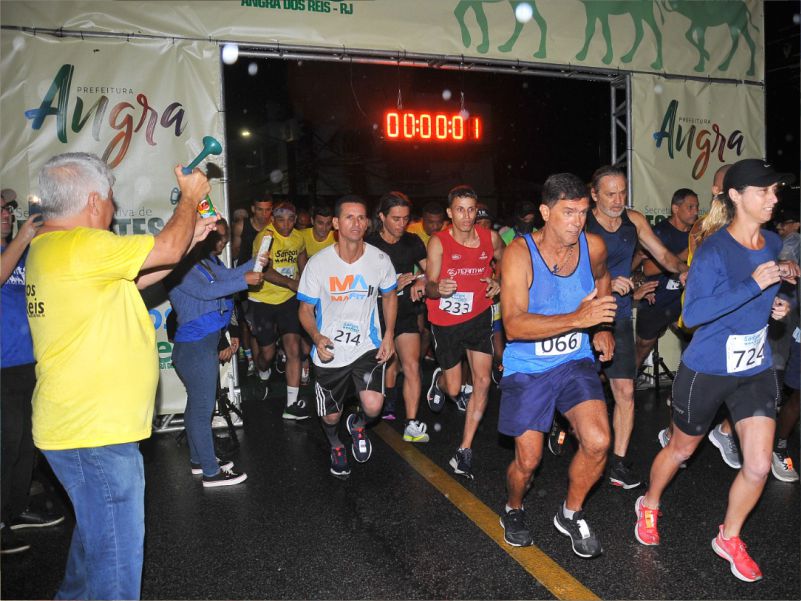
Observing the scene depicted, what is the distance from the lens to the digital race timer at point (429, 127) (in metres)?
9.83

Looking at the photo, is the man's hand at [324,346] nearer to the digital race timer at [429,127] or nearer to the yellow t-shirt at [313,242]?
the yellow t-shirt at [313,242]

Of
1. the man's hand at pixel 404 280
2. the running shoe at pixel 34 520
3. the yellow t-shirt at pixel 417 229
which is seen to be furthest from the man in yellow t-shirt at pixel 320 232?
the running shoe at pixel 34 520

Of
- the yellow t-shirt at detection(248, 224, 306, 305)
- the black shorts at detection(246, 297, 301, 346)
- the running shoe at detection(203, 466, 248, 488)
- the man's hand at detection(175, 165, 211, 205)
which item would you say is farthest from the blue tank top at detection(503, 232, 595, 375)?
the yellow t-shirt at detection(248, 224, 306, 305)

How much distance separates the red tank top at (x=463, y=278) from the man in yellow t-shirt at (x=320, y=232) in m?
3.81

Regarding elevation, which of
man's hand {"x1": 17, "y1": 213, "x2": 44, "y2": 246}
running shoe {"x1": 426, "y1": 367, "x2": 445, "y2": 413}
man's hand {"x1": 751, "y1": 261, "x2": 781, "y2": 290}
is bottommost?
running shoe {"x1": 426, "y1": 367, "x2": 445, "y2": 413}

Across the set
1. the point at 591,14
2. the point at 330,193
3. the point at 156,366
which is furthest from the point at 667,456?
the point at 330,193

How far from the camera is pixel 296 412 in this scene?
7348mm

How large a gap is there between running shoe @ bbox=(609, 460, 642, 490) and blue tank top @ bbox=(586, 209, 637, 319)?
1159 millimetres

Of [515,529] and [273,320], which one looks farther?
[273,320]

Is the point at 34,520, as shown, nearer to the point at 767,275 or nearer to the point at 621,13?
the point at 767,275

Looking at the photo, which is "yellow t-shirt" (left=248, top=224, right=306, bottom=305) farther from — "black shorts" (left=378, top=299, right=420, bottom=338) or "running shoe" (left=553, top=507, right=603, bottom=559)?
"running shoe" (left=553, top=507, right=603, bottom=559)

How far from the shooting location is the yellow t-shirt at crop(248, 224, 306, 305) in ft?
26.5

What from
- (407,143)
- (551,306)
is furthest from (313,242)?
(407,143)

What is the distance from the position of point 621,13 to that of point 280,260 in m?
5.12
